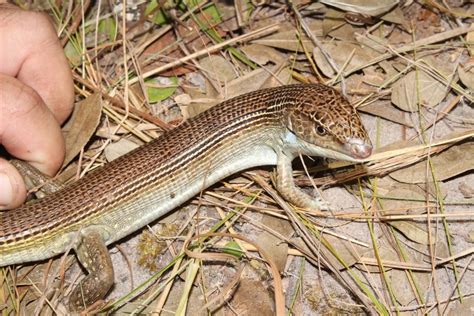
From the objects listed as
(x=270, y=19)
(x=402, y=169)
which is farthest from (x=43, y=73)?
(x=402, y=169)

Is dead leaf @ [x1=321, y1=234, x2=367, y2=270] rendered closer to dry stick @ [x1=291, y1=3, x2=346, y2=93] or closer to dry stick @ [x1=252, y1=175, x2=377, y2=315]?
dry stick @ [x1=252, y1=175, x2=377, y2=315]

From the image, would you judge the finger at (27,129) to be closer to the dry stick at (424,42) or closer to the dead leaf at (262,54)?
the dead leaf at (262,54)

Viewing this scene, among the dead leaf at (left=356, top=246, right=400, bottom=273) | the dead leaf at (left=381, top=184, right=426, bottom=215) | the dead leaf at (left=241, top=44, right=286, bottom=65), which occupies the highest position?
the dead leaf at (left=241, top=44, right=286, bottom=65)

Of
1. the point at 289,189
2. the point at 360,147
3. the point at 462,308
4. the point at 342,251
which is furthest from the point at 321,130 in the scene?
the point at 462,308

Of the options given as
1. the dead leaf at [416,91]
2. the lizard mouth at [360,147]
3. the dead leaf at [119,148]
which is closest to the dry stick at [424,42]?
the dead leaf at [416,91]

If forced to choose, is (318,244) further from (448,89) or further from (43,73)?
(43,73)

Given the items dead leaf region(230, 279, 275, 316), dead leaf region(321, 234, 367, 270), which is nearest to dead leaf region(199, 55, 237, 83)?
dead leaf region(321, 234, 367, 270)
